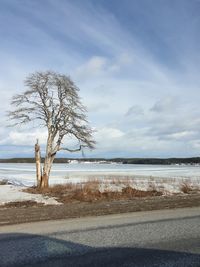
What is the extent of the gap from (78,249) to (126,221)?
4260 mm

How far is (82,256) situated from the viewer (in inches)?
289

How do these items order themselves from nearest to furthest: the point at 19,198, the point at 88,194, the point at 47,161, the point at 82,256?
the point at 82,256
the point at 19,198
the point at 88,194
the point at 47,161

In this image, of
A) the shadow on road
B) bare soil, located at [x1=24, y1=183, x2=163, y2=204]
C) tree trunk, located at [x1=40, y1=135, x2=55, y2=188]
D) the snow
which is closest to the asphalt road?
the shadow on road

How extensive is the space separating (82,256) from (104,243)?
1.21 metres

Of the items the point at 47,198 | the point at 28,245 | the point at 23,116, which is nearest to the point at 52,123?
the point at 23,116

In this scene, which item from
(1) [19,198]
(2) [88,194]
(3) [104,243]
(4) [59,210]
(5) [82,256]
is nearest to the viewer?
(5) [82,256]

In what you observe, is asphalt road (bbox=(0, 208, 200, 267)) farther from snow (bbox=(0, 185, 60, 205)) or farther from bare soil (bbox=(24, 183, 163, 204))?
bare soil (bbox=(24, 183, 163, 204))

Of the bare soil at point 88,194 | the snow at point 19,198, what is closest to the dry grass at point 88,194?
the bare soil at point 88,194

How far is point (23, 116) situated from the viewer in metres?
26.6

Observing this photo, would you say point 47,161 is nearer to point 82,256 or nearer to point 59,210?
point 59,210

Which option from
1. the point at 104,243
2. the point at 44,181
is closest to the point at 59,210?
the point at 104,243

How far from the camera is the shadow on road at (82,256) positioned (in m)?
6.83

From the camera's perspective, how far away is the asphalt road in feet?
23.0

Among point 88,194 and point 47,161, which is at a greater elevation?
point 47,161
